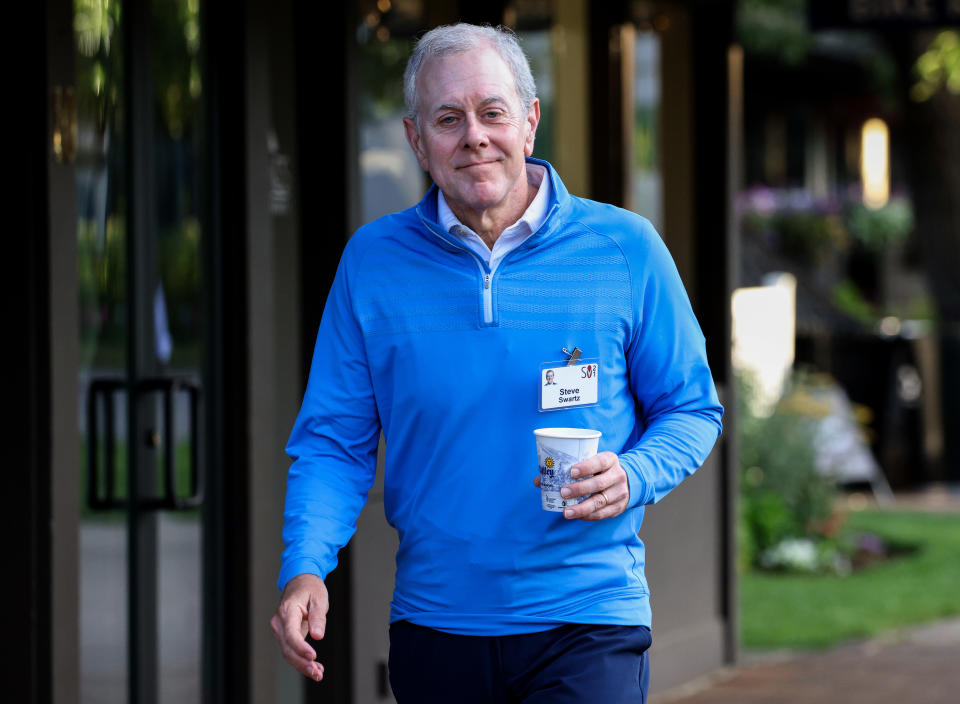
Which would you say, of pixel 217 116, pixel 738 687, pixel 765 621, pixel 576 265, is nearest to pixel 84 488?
pixel 217 116

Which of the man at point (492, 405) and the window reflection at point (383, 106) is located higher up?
the window reflection at point (383, 106)

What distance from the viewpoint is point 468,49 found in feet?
8.59

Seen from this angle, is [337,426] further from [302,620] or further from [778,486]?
[778,486]

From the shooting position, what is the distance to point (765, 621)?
8.62 meters

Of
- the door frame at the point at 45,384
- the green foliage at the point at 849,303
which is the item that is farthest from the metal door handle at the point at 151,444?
the green foliage at the point at 849,303

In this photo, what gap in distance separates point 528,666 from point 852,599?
7.08 meters

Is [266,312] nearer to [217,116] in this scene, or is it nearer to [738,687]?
[217,116]

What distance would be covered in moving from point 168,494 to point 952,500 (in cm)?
1109

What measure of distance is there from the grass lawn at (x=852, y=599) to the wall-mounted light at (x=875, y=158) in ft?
47.8

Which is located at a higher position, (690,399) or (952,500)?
(690,399)

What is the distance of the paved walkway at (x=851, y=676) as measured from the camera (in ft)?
22.8

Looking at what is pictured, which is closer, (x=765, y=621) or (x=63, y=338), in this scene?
(x=63, y=338)

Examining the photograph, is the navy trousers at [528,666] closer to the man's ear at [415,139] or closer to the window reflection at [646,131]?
the man's ear at [415,139]

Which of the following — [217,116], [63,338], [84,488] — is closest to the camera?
[63,338]
